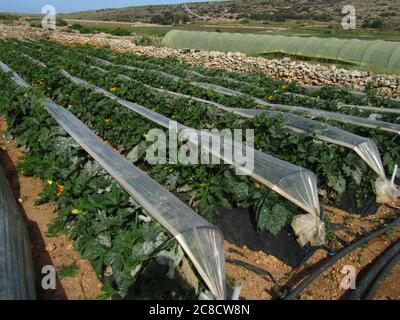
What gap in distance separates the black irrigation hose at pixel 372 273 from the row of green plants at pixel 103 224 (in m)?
1.56

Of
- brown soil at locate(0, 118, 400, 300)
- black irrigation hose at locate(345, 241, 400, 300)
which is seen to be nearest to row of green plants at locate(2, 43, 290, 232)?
brown soil at locate(0, 118, 400, 300)

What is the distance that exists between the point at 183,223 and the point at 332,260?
5.91 ft

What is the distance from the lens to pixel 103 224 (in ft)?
12.1

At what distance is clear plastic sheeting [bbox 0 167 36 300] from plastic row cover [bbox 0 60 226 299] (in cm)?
109

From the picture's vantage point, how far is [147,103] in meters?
8.10

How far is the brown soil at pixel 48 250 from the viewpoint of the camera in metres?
3.62

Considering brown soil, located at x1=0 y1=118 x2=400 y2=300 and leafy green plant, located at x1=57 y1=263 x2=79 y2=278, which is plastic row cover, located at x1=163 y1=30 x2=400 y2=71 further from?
leafy green plant, located at x1=57 y1=263 x2=79 y2=278

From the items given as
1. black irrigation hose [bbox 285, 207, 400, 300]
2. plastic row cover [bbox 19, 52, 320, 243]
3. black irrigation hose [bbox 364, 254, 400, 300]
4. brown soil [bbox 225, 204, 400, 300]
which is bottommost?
brown soil [bbox 225, 204, 400, 300]

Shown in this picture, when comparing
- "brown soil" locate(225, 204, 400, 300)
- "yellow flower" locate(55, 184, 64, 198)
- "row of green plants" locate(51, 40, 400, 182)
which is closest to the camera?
"brown soil" locate(225, 204, 400, 300)

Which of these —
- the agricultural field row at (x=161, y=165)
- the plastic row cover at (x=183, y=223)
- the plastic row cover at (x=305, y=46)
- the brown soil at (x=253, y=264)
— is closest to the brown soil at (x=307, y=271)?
the brown soil at (x=253, y=264)

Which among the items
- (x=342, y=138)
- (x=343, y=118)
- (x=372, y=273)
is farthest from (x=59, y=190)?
(x=343, y=118)

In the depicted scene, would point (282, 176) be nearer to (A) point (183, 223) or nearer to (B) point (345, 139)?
(A) point (183, 223)

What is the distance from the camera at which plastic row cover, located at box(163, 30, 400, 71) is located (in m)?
13.4
